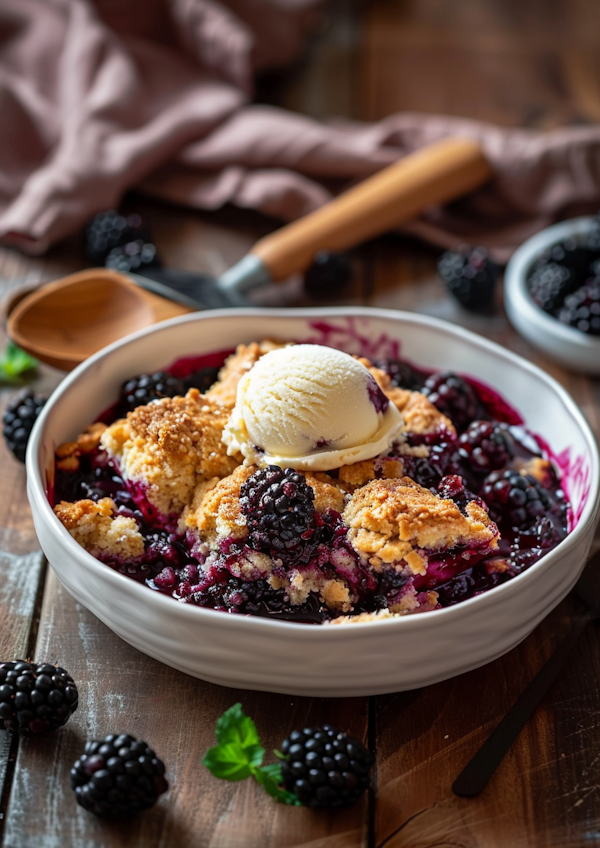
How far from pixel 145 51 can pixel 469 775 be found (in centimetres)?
279

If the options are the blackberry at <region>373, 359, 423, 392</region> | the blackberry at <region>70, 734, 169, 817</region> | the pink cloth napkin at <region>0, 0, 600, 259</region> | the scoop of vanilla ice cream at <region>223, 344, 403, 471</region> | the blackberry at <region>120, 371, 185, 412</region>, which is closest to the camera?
the blackberry at <region>70, 734, 169, 817</region>

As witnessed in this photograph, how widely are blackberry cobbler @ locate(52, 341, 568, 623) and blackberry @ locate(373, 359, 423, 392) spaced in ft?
0.29

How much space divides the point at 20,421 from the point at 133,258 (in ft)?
2.52

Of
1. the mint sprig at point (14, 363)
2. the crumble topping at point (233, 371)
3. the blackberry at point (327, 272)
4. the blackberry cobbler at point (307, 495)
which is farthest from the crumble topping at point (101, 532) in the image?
the blackberry at point (327, 272)

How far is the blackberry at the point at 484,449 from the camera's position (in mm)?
1962

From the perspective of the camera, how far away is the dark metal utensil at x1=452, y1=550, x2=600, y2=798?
157cm

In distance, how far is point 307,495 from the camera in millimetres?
1622

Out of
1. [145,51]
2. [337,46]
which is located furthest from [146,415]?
[337,46]

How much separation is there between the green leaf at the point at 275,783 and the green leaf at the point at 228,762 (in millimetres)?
23

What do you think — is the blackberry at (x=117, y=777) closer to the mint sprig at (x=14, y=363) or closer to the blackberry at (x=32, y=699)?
the blackberry at (x=32, y=699)

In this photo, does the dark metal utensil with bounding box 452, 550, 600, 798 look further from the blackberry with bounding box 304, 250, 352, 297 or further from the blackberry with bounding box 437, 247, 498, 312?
the blackberry with bounding box 304, 250, 352, 297

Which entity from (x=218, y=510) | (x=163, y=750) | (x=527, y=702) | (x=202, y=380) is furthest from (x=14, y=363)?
(x=527, y=702)

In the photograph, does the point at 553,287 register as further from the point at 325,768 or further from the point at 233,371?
the point at 325,768

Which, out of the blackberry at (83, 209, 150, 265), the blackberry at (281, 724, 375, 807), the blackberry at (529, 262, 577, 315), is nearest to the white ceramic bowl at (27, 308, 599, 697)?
the blackberry at (281, 724, 375, 807)
